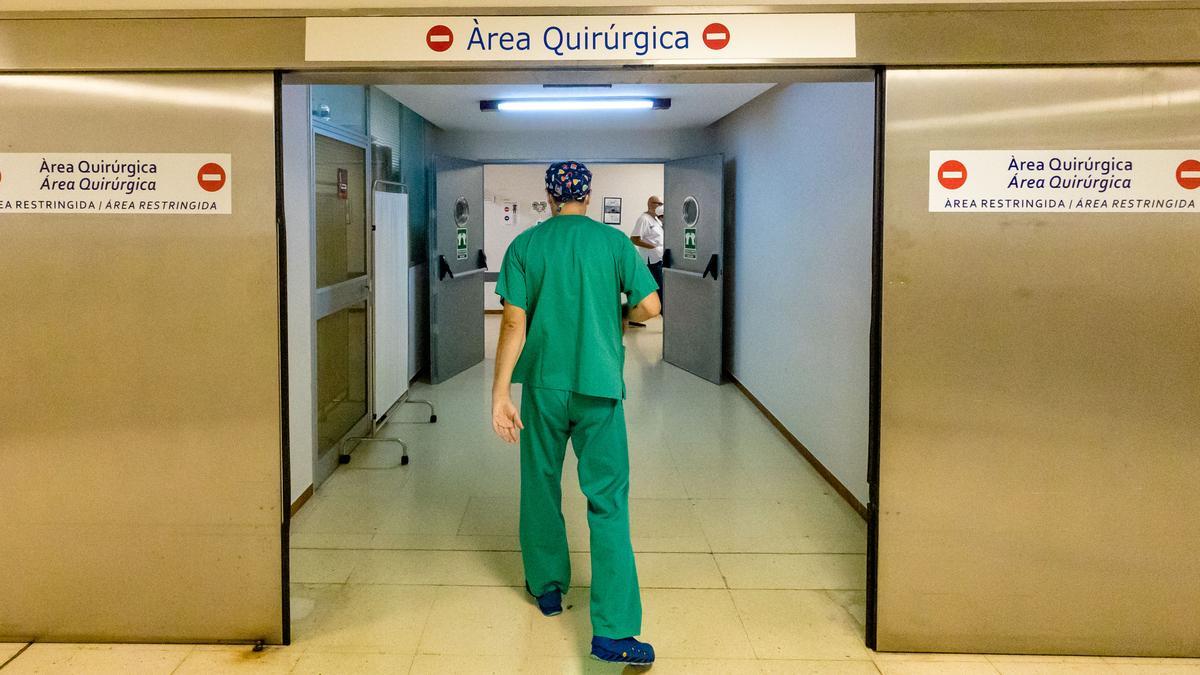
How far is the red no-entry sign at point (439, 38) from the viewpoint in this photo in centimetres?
277

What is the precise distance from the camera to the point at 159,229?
2.84 metres

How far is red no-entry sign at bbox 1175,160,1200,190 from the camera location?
2740 mm

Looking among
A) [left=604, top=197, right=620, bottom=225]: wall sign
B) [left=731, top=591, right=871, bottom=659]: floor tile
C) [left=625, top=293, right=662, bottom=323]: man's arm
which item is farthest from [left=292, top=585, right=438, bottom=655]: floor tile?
[left=604, top=197, right=620, bottom=225]: wall sign

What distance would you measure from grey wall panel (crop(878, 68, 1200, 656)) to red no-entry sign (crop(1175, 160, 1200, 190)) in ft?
0.25

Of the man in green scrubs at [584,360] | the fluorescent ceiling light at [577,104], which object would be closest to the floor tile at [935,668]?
the man in green scrubs at [584,360]

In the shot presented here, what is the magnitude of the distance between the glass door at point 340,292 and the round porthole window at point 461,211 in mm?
2664

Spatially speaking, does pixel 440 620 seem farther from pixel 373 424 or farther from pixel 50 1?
pixel 373 424

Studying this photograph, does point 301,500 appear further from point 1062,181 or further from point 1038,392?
point 1062,181

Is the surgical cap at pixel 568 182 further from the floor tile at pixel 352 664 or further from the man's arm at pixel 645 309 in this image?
the floor tile at pixel 352 664

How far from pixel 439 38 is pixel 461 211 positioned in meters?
5.69

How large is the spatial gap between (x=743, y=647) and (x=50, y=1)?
307 centimetres

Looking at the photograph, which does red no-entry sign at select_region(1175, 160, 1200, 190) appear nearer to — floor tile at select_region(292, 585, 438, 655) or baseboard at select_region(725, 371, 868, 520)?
baseboard at select_region(725, 371, 868, 520)

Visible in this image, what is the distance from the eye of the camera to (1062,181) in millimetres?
2766

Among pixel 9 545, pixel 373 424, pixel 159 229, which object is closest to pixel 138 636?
pixel 9 545
